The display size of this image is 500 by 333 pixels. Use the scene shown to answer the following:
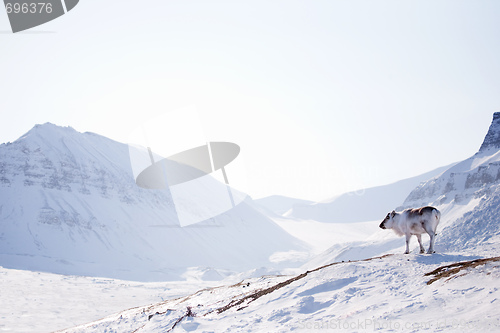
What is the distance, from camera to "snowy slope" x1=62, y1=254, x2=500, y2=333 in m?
9.09

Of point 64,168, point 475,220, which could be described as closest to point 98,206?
point 64,168

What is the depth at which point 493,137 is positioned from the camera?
114 m

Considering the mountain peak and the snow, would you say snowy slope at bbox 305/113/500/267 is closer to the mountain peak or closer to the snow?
the mountain peak

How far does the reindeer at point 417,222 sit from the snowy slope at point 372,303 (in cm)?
171

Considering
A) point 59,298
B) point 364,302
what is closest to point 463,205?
point 59,298

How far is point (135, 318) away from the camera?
2025 centimetres

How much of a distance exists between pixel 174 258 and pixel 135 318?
145 metres

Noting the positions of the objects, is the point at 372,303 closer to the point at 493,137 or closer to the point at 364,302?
the point at 364,302

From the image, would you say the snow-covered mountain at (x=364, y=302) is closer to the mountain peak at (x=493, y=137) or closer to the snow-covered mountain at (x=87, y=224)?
the snow-covered mountain at (x=87, y=224)

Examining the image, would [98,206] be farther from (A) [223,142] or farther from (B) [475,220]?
(B) [475,220]

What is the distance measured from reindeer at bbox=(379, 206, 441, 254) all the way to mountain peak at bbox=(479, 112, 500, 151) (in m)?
114

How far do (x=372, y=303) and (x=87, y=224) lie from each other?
16411 cm

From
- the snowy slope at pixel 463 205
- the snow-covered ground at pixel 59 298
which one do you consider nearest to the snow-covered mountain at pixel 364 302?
the snowy slope at pixel 463 205

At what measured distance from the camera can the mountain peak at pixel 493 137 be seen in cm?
11269
